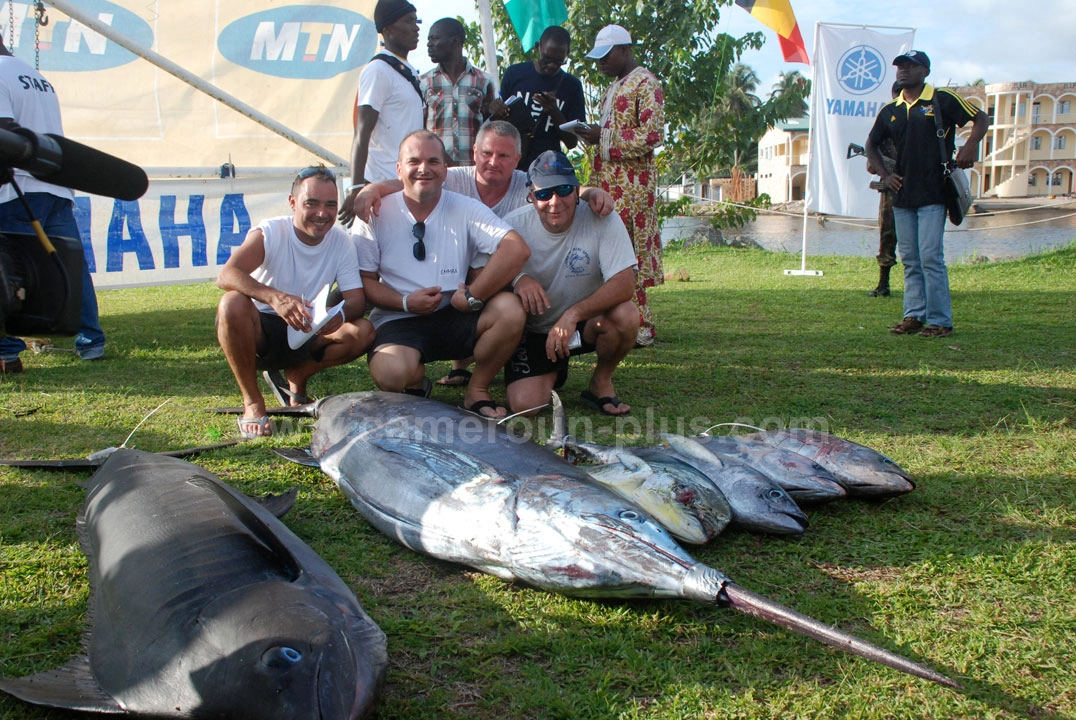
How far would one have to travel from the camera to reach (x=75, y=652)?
2.01 meters

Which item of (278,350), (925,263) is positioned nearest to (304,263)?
(278,350)

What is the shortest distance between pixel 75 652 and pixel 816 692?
74.9 inches

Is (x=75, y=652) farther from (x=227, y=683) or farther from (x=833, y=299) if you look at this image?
(x=833, y=299)

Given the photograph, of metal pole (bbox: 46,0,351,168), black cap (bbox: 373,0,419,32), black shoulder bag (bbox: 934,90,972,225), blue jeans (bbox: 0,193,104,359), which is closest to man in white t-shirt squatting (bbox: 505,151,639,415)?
black cap (bbox: 373,0,419,32)

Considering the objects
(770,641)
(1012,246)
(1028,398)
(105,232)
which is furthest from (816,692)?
(1012,246)

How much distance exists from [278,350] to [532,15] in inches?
177

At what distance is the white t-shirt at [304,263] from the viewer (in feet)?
13.1

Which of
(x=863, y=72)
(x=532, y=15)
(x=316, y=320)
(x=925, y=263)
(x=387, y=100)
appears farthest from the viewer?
(x=863, y=72)

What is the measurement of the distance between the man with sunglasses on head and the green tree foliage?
10.1m

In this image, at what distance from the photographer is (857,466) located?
9.49 ft

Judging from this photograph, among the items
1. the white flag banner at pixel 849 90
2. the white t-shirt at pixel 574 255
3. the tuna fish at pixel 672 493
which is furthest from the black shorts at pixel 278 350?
the white flag banner at pixel 849 90

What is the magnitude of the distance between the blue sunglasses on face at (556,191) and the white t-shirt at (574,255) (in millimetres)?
195

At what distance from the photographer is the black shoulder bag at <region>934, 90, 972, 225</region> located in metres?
5.98

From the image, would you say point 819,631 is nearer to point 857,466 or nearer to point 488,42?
point 857,466
